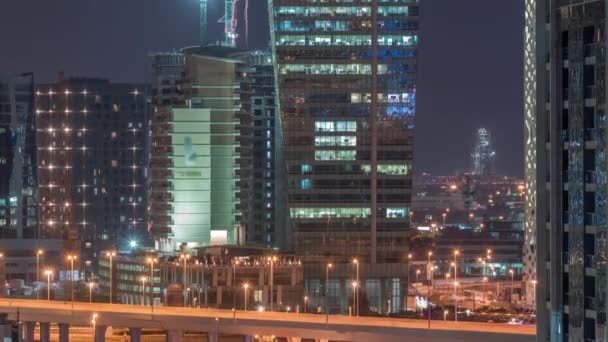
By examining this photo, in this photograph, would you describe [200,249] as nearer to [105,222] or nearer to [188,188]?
[188,188]

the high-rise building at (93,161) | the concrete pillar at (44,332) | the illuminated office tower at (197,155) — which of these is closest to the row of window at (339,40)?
the illuminated office tower at (197,155)

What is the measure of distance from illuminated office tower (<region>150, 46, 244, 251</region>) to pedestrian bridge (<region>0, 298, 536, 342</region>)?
4045 centimetres

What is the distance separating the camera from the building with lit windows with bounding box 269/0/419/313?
346 ft

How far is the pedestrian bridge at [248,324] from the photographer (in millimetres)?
57906

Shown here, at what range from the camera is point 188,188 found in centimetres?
11356

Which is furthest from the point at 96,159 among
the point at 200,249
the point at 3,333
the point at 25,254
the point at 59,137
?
the point at 3,333

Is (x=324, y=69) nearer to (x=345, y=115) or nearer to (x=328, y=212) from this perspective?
(x=345, y=115)

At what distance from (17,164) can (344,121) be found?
→ 4786cm

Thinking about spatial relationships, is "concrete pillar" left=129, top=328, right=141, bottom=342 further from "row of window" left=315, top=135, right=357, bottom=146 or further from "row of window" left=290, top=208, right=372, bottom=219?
"row of window" left=315, top=135, right=357, bottom=146

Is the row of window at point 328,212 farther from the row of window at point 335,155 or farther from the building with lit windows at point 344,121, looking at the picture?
the row of window at point 335,155

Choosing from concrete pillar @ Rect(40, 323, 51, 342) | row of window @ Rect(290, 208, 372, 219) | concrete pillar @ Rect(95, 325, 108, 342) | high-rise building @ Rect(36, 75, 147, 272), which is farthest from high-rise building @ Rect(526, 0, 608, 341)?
high-rise building @ Rect(36, 75, 147, 272)

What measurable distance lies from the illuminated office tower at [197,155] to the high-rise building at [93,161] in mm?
33456

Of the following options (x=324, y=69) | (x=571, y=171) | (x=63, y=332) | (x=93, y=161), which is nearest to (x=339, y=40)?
(x=324, y=69)

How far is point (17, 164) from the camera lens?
14338 centimetres
